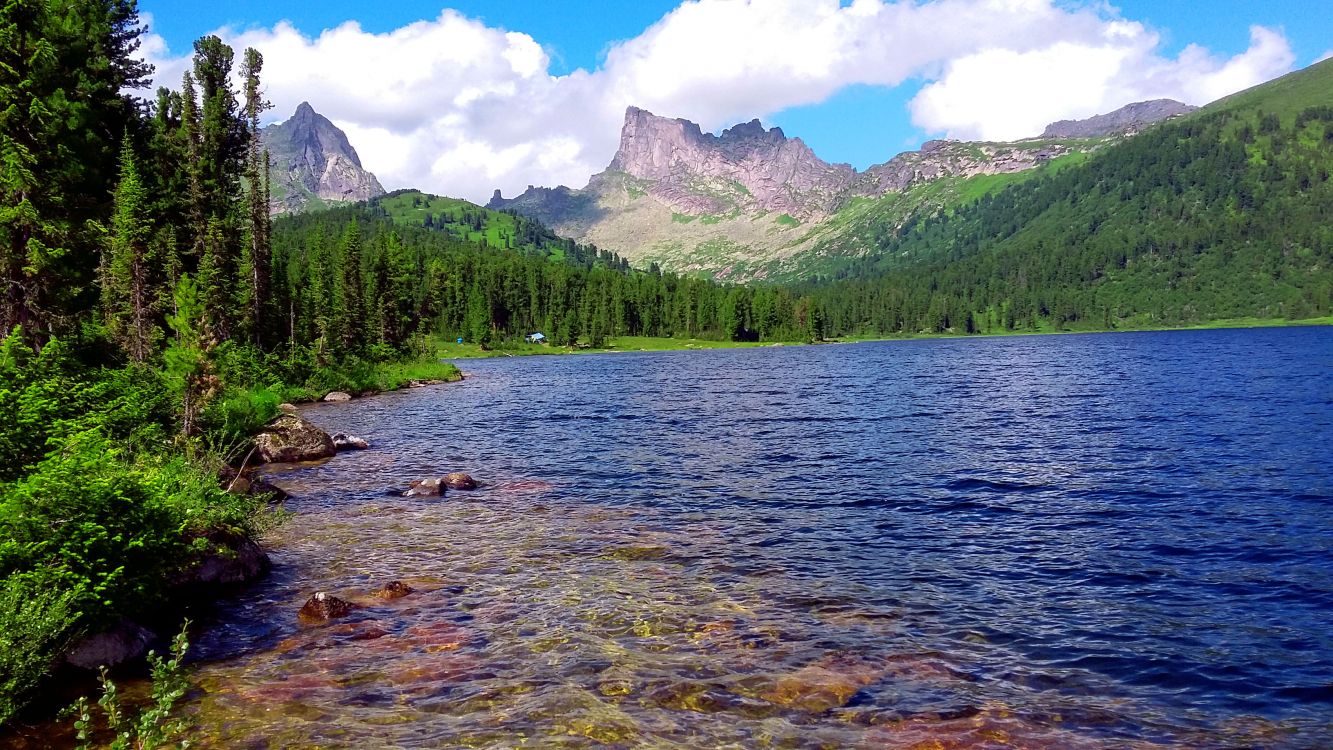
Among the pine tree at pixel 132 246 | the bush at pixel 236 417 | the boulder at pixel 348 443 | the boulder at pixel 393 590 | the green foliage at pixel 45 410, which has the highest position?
the pine tree at pixel 132 246

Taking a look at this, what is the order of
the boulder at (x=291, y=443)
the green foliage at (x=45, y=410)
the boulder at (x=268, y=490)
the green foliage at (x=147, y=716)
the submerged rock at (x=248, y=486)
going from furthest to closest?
the boulder at (x=291, y=443) < the boulder at (x=268, y=490) < the submerged rock at (x=248, y=486) < the green foliage at (x=45, y=410) < the green foliage at (x=147, y=716)

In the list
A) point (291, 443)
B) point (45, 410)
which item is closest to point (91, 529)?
point (45, 410)

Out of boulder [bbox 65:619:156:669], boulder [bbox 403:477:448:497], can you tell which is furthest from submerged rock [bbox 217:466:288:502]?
boulder [bbox 65:619:156:669]

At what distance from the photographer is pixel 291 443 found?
40281 mm

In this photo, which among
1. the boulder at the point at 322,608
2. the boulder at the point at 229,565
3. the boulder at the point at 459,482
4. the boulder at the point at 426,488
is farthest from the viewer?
the boulder at the point at 459,482

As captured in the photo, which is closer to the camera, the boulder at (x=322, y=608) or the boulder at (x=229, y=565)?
the boulder at (x=322, y=608)

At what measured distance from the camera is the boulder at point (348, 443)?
4432 centimetres

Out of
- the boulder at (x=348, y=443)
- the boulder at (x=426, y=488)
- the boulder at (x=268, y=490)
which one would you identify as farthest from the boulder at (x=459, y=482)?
the boulder at (x=348, y=443)

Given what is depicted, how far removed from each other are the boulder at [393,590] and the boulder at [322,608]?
100cm

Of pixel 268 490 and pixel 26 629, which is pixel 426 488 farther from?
pixel 26 629

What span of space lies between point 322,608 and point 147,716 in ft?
30.5

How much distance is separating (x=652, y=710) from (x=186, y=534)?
12236 mm

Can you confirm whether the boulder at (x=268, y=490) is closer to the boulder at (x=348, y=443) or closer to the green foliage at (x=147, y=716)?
the green foliage at (x=147, y=716)

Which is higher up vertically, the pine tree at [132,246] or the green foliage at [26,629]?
the pine tree at [132,246]
